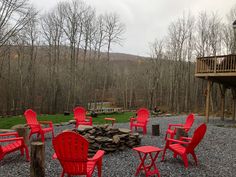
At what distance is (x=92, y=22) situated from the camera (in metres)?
16.3

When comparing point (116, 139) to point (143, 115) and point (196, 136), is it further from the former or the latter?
point (143, 115)

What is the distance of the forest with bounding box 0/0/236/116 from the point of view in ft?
46.8

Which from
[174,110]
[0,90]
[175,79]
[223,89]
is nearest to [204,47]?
[175,79]

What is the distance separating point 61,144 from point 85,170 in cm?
44

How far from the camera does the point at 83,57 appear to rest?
16344mm

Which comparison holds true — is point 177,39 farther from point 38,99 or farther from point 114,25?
point 38,99

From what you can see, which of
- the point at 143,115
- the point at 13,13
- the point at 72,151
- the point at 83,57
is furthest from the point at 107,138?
the point at 83,57

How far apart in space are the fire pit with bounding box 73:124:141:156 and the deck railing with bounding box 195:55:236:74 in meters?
5.42

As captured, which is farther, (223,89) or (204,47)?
(204,47)

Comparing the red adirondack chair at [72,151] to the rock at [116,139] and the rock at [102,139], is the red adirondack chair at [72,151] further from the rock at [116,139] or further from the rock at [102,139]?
the rock at [116,139]

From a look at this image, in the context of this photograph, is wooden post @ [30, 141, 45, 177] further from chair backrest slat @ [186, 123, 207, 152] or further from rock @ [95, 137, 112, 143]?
chair backrest slat @ [186, 123, 207, 152]

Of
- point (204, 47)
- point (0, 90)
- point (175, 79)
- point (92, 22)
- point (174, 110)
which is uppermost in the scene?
point (92, 22)

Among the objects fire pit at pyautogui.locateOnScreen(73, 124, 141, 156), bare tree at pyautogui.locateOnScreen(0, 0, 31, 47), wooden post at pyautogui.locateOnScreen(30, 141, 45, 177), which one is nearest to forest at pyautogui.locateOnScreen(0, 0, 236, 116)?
bare tree at pyautogui.locateOnScreen(0, 0, 31, 47)

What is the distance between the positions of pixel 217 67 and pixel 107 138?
6.34 m
